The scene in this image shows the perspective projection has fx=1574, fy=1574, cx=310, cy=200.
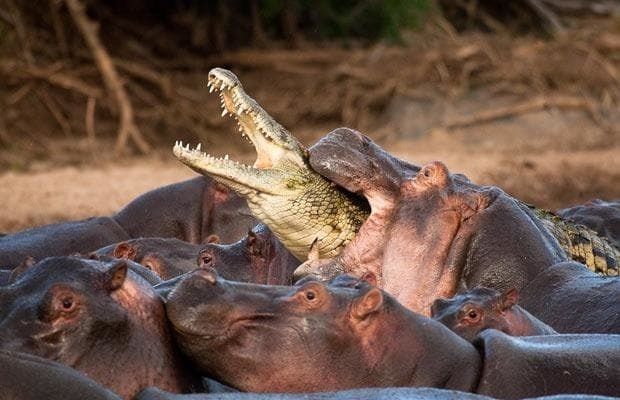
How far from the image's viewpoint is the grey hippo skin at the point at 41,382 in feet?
9.76

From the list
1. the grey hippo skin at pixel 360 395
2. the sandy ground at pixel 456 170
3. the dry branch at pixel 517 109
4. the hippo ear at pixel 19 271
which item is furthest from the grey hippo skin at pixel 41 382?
the dry branch at pixel 517 109

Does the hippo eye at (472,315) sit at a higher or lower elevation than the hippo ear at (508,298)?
lower

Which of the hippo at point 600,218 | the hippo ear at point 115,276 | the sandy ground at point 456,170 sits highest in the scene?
the hippo ear at point 115,276

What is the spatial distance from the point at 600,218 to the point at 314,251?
1467 millimetres

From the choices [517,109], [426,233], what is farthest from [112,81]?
[426,233]

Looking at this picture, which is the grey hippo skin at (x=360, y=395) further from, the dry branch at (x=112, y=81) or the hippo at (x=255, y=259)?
the dry branch at (x=112, y=81)

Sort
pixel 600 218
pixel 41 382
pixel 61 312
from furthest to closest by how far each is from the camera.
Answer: pixel 600 218 < pixel 61 312 < pixel 41 382

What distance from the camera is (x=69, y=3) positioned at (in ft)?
40.8

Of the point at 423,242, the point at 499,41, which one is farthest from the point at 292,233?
the point at 499,41

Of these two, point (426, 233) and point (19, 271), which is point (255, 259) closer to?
point (426, 233)

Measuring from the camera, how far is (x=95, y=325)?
3307 millimetres

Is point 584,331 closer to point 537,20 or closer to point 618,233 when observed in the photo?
point 618,233

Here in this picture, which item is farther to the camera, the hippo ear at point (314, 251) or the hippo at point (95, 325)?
the hippo ear at point (314, 251)

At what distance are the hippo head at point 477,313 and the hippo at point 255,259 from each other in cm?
111
